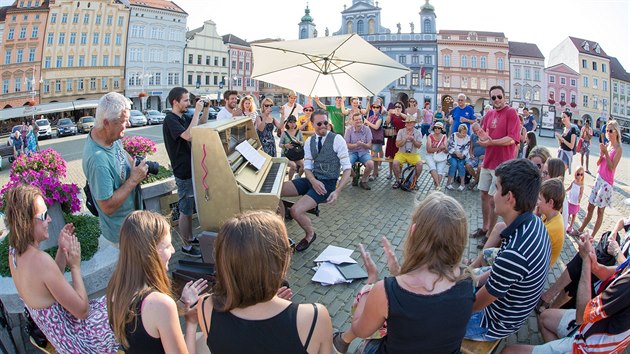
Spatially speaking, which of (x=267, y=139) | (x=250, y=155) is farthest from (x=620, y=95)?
(x=250, y=155)

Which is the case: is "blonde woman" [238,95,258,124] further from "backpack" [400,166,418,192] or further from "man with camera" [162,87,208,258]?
"backpack" [400,166,418,192]

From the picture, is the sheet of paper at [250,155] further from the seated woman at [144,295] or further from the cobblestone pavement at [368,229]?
the seated woman at [144,295]

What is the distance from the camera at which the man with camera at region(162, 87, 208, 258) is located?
4.50m

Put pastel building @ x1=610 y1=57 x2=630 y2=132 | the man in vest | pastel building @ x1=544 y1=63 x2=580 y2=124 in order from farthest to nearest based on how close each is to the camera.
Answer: pastel building @ x1=610 y1=57 x2=630 y2=132 < pastel building @ x1=544 y1=63 x2=580 y2=124 < the man in vest

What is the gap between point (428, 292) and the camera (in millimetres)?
1812

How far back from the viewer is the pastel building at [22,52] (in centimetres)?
4088

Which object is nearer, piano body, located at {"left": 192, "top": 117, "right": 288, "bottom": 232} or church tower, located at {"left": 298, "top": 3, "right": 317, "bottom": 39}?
piano body, located at {"left": 192, "top": 117, "right": 288, "bottom": 232}

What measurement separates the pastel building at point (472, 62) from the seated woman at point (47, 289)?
5588 cm

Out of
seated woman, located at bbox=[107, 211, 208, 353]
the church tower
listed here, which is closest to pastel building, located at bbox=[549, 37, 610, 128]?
the church tower

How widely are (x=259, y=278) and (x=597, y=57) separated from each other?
7186cm

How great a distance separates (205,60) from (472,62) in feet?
130

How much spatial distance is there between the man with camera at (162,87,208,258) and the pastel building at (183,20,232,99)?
2046 inches

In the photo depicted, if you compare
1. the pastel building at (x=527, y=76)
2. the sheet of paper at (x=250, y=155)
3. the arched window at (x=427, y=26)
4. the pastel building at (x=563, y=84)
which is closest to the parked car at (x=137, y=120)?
the sheet of paper at (x=250, y=155)

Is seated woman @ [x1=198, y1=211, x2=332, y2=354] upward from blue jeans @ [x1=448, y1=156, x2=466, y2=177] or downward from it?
downward
